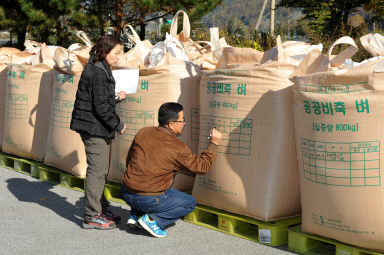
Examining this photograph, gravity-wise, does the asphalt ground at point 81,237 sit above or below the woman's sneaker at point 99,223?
below

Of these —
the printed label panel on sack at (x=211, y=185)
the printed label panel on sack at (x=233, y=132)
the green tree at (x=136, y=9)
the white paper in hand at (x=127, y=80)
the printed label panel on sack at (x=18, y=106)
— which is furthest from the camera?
the green tree at (x=136, y=9)

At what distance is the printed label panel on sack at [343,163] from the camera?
9.45 ft

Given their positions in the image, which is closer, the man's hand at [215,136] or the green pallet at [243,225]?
the green pallet at [243,225]

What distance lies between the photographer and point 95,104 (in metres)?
3.77

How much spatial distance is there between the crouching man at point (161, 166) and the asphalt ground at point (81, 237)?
148 mm

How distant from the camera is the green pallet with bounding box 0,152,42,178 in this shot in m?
5.59

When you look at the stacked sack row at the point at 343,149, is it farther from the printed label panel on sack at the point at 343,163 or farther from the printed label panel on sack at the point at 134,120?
the printed label panel on sack at the point at 134,120

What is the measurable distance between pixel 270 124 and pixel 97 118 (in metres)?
1.23

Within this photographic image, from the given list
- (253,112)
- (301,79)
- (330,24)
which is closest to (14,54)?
(253,112)

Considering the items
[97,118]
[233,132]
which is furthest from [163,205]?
[97,118]

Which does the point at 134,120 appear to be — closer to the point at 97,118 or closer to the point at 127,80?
the point at 127,80

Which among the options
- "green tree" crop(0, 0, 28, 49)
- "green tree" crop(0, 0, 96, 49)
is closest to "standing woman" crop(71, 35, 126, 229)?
"green tree" crop(0, 0, 96, 49)

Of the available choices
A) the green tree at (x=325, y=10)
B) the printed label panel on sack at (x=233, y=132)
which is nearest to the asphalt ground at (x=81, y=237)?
the printed label panel on sack at (x=233, y=132)

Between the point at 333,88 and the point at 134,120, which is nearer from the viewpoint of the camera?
the point at 333,88
